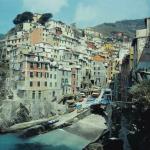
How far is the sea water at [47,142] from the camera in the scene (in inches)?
2594

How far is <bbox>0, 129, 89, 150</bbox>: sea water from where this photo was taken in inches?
2594

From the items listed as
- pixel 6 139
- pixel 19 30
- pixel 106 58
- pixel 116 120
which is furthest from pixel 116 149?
pixel 19 30

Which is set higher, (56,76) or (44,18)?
(44,18)

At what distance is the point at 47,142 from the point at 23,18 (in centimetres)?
9327

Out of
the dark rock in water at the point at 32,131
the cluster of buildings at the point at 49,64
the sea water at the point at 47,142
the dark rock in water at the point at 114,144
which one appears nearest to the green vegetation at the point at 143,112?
the dark rock in water at the point at 114,144

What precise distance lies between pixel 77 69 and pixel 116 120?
133ft

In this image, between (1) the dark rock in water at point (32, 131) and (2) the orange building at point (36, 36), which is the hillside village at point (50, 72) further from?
(1) the dark rock in water at point (32, 131)

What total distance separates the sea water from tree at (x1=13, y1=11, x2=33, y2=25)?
8394 centimetres

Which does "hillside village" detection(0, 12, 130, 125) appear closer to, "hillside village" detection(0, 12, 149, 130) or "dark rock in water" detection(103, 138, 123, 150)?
"hillside village" detection(0, 12, 149, 130)

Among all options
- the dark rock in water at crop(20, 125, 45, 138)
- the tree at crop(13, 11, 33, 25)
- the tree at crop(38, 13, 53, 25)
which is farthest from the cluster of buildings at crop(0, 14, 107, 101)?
the dark rock in water at crop(20, 125, 45, 138)

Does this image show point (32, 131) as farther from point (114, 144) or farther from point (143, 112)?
point (143, 112)

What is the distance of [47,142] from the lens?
70.2 meters

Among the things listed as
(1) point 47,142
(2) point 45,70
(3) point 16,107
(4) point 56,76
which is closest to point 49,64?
(2) point 45,70

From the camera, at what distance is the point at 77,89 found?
109 meters
